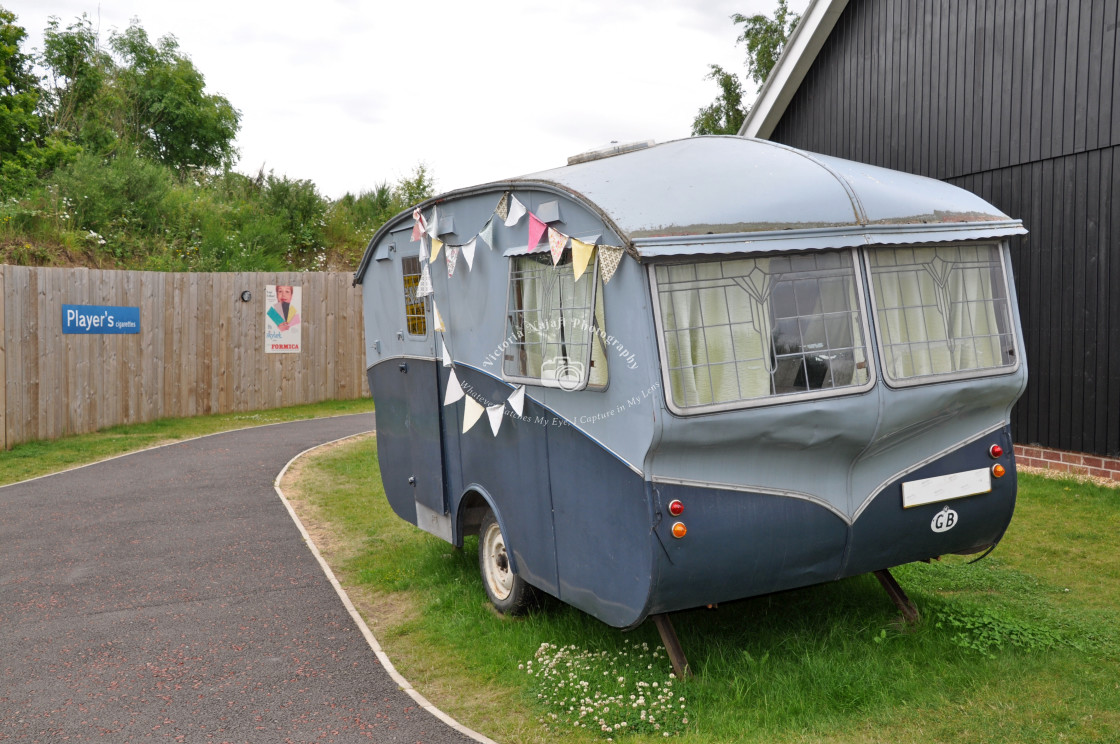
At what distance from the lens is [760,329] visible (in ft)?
16.1

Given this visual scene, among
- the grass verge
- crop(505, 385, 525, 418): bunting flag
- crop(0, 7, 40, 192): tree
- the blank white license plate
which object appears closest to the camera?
the blank white license plate

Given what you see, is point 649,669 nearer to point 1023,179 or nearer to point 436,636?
point 436,636

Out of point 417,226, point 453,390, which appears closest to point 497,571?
point 453,390

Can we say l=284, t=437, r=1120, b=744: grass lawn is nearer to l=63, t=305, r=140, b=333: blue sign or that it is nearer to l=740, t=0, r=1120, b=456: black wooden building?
l=740, t=0, r=1120, b=456: black wooden building

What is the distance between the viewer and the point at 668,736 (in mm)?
4633

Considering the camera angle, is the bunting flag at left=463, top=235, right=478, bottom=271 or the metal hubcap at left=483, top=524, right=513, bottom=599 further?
the metal hubcap at left=483, top=524, right=513, bottom=599

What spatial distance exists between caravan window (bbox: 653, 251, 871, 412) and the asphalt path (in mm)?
2194

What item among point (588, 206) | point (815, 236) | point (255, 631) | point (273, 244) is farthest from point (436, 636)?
point (273, 244)

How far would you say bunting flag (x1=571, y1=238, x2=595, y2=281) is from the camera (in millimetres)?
4914

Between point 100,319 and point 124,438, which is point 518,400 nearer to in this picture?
point 124,438

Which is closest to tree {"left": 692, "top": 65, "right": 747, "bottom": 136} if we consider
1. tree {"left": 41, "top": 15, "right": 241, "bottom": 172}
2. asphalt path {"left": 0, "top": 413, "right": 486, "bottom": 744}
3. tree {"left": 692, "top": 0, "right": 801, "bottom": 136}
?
tree {"left": 692, "top": 0, "right": 801, "bottom": 136}

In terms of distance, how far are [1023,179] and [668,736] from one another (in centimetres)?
890

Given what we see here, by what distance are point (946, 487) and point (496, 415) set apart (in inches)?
107

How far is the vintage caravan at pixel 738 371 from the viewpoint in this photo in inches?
186
